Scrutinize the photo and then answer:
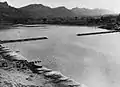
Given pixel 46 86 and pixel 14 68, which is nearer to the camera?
pixel 46 86

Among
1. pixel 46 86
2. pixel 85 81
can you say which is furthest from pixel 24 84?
pixel 85 81

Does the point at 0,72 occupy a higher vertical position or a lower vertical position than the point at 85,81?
higher

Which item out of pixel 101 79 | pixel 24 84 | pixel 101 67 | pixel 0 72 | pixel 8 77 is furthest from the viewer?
pixel 101 67

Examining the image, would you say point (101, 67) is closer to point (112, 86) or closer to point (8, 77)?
point (112, 86)

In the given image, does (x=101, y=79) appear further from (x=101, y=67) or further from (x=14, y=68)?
(x=14, y=68)

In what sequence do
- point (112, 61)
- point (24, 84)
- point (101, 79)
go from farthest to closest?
point (112, 61) → point (101, 79) → point (24, 84)

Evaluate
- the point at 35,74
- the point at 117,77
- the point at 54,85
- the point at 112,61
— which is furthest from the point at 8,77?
the point at 112,61

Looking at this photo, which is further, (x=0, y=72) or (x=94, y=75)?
(x=94, y=75)

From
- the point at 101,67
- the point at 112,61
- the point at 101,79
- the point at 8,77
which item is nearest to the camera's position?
the point at 8,77

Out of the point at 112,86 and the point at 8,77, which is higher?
the point at 8,77
